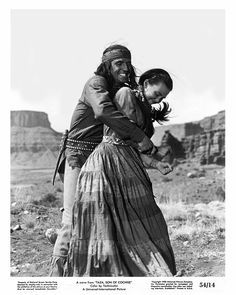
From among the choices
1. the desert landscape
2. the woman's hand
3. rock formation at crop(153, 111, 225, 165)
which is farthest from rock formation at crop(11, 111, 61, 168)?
the woman's hand

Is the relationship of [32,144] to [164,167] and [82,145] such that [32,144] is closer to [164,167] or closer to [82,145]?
[82,145]

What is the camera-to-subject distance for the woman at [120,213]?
5.86 metres

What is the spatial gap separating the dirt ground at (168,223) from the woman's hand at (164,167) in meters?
1.35

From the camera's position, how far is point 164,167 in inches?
237

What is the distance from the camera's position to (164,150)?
20.2ft

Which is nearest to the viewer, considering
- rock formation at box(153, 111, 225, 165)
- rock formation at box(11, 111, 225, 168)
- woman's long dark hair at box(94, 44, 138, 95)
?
woman's long dark hair at box(94, 44, 138, 95)

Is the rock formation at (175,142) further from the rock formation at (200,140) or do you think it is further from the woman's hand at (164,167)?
the woman's hand at (164,167)

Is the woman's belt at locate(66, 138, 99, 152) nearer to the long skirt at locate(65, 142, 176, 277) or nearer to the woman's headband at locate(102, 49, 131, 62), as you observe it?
the long skirt at locate(65, 142, 176, 277)

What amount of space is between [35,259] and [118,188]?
1964 millimetres

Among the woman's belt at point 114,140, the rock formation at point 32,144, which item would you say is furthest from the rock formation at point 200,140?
the woman's belt at point 114,140

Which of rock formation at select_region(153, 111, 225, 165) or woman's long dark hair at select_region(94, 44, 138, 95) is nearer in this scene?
woman's long dark hair at select_region(94, 44, 138, 95)

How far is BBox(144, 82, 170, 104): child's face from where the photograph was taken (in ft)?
20.4

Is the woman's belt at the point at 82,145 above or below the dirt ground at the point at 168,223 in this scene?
above
